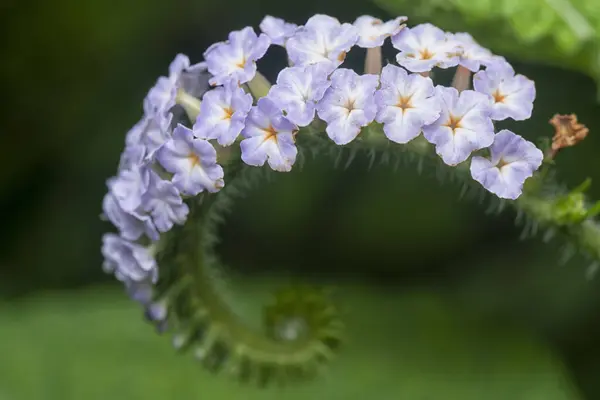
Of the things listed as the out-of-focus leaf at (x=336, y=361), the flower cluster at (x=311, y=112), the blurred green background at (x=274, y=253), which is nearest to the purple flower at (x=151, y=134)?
the flower cluster at (x=311, y=112)

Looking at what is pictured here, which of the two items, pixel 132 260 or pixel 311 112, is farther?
pixel 132 260

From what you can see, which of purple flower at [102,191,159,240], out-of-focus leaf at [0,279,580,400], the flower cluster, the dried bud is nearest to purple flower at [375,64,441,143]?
the flower cluster

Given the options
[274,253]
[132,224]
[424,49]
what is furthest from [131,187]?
[274,253]

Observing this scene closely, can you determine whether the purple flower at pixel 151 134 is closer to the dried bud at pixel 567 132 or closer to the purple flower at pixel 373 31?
the purple flower at pixel 373 31

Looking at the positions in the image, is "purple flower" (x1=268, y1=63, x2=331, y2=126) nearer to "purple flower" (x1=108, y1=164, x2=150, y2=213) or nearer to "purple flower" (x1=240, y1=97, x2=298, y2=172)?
"purple flower" (x1=240, y1=97, x2=298, y2=172)

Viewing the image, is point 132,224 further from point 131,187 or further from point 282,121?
point 282,121
